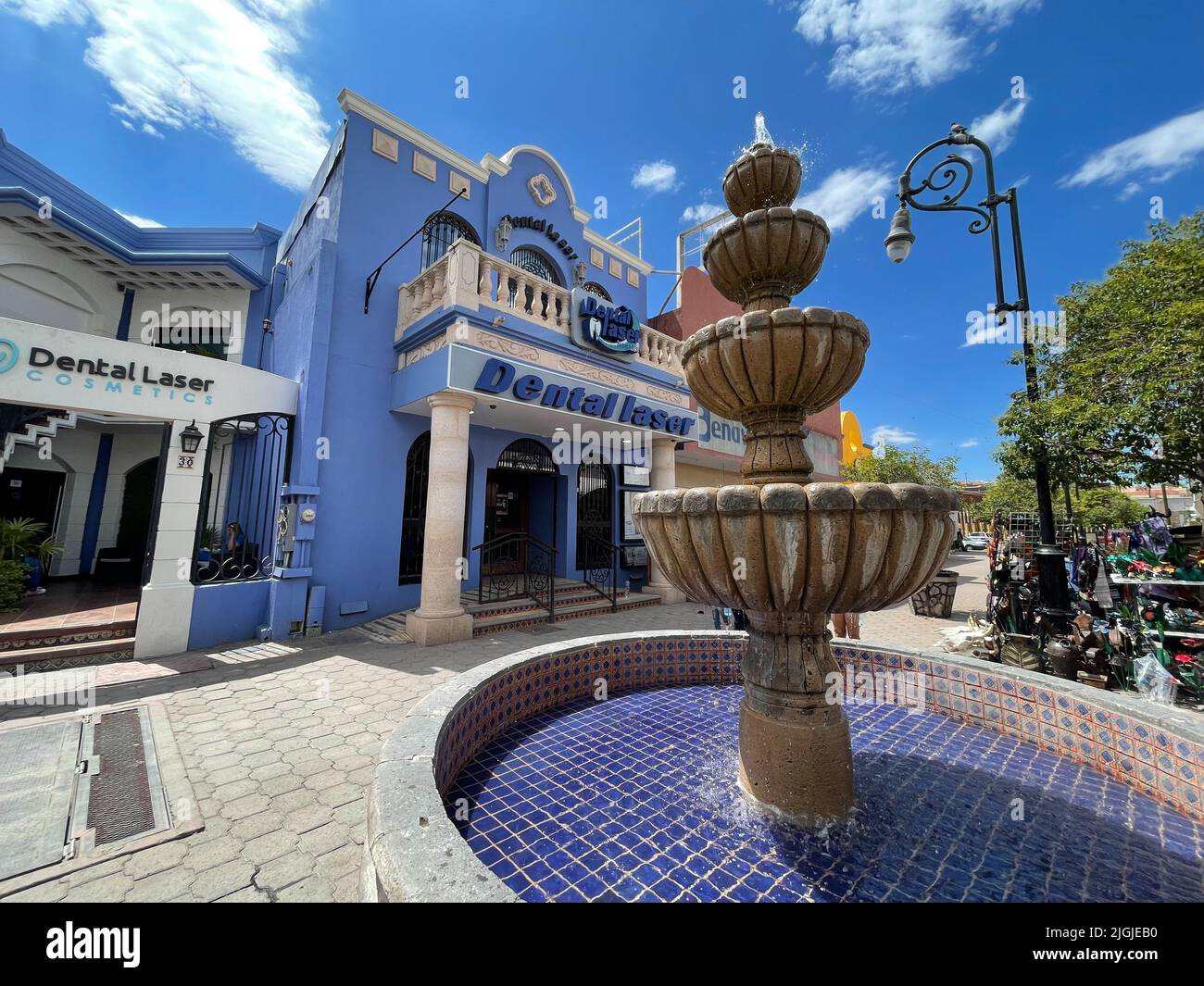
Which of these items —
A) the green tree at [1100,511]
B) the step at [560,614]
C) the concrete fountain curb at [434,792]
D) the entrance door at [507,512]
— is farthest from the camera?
the green tree at [1100,511]

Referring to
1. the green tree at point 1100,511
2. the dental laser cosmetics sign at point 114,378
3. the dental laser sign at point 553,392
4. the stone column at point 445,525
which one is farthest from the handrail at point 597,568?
the green tree at point 1100,511

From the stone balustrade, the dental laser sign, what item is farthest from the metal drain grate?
the stone balustrade

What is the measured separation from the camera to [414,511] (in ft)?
30.7

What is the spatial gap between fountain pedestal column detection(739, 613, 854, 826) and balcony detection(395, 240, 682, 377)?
5210 millimetres

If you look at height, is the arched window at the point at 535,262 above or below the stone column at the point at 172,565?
above

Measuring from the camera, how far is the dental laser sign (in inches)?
295

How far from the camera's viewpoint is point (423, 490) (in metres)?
9.49

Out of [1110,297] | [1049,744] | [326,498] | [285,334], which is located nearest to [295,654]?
[326,498]

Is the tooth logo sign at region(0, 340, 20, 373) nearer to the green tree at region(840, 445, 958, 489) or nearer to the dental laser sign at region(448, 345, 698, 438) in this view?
the dental laser sign at region(448, 345, 698, 438)

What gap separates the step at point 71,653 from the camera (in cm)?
578

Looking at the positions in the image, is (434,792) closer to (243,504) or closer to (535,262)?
(243,504)

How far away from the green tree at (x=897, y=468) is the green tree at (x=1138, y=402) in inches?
644

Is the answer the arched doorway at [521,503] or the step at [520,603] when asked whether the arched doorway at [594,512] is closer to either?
the arched doorway at [521,503]

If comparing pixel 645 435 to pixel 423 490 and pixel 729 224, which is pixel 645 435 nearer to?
pixel 423 490
